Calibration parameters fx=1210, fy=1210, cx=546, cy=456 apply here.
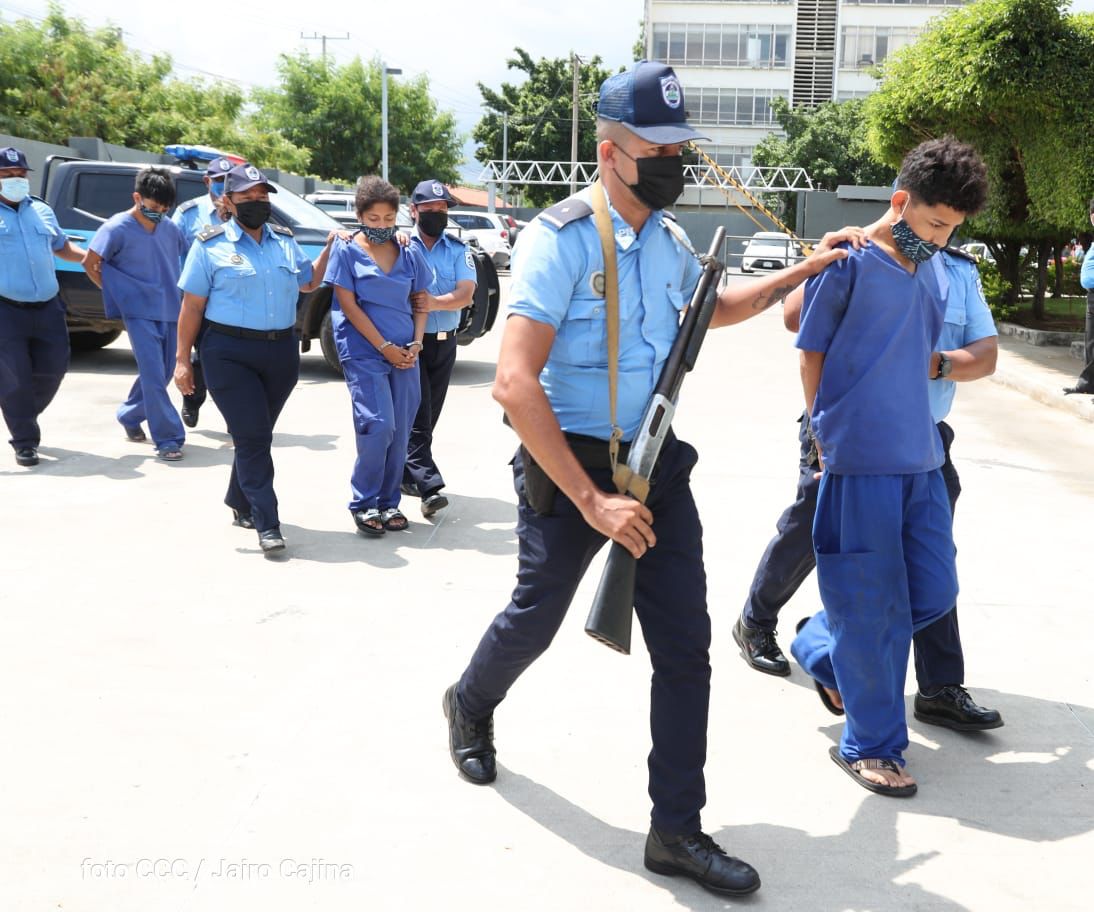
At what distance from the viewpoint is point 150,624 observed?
500cm

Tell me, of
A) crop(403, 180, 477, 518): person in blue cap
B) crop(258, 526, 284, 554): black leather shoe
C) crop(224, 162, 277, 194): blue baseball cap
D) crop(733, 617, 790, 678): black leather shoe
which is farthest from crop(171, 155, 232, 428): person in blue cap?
crop(733, 617, 790, 678): black leather shoe

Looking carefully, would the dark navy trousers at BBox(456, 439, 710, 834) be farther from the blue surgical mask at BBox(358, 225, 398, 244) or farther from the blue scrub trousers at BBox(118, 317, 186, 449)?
the blue scrub trousers at BBox(118, 317, 186, 449)

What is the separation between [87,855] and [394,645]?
1748 millimetres

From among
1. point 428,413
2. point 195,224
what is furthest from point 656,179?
point 195,224

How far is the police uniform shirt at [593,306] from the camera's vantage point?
9.74 feet

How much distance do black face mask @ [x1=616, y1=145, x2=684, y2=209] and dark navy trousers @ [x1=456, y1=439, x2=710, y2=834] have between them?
64 cm

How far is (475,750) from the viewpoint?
367cm

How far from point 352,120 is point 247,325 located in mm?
53515

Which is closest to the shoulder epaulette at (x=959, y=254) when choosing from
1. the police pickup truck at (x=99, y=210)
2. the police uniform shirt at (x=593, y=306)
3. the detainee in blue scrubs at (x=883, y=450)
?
the detainee in blue scrubs at (x=883, y=450)

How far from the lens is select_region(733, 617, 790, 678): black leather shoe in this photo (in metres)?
4.63

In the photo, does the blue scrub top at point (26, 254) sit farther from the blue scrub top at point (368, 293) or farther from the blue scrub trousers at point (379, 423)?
the blue scrub trousers at point (379, 423)

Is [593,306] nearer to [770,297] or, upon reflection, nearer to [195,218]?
[770,297]

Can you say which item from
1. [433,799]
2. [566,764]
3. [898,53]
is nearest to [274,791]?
[433,799]

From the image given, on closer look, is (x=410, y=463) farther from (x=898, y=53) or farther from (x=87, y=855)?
(x=898, y=53)
